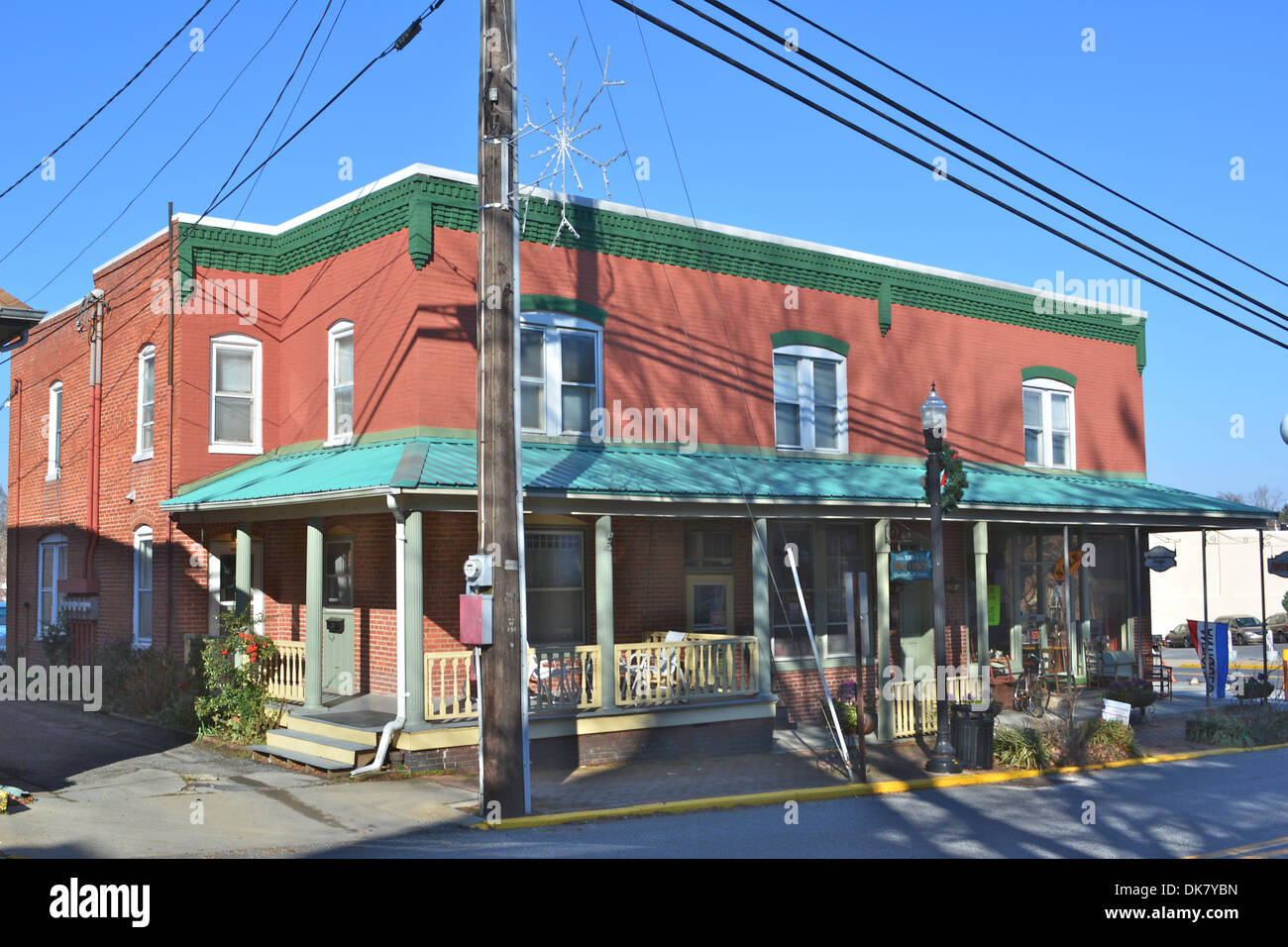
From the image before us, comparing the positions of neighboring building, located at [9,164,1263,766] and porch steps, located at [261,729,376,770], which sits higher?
neighboring building, located at [9,164,1263,766]

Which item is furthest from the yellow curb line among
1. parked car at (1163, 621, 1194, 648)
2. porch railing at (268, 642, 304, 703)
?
parked car at (1163, 621, 1194, 648)

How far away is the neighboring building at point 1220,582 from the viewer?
56.3m

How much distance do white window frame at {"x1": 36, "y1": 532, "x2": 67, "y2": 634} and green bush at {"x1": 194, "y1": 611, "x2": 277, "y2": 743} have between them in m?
8.85

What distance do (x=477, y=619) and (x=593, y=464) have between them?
18.1 feet

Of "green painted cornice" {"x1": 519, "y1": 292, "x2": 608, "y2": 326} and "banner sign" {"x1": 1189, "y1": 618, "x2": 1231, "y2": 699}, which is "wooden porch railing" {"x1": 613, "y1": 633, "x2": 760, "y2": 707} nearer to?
"green painted cornice" {"x1": 519, "y1": 292, "x2": 608, "y2": 326}

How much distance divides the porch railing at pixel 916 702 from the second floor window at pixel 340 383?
940 centimetres

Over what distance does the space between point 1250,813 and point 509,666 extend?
25.8ft

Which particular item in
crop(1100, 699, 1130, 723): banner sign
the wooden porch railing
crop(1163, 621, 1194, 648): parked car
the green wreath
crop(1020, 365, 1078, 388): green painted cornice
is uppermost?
crop(1020, 365, 1078, 388): green painted cornice

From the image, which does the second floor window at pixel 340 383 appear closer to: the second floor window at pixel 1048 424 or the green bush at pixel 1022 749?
the green bush at pixel 1022 749

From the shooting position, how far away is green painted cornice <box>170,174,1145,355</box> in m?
17.2

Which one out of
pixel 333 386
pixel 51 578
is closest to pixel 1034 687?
pixel 333 386

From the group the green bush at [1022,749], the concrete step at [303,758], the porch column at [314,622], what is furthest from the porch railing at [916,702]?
the porch column at [314,622]

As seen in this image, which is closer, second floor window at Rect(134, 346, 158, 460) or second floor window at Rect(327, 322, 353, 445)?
second floor window at Rect(327, 322, 353, 445)

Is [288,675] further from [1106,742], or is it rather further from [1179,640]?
[1179,640]
